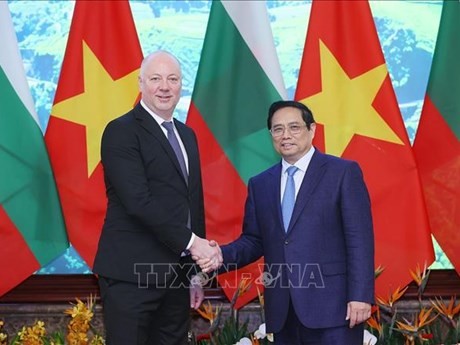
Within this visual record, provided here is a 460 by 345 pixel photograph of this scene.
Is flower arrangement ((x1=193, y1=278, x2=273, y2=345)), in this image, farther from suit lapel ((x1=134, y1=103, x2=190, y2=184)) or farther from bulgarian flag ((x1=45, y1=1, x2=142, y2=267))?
suit lapel ((x1=134, y1=103, x2=190, y2=184))

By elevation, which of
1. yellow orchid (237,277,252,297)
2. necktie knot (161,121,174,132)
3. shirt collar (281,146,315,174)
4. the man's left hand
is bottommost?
yellow orchid (237,277,252,297)

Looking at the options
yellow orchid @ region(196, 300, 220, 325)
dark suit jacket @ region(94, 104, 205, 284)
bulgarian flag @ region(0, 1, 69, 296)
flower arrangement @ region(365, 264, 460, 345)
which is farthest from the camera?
bulgarian flag @ region(0, 1, 69, 296)

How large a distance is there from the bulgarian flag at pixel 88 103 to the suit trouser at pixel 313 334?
4.27 ft

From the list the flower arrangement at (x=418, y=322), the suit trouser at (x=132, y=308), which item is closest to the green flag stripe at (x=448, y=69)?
the flower arrangement at (x=418, y=322)

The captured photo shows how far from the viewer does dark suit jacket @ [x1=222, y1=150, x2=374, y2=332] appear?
7.83 feet

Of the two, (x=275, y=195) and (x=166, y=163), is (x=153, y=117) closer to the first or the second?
(x=166, y=163)

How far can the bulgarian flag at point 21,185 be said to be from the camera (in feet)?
11.0

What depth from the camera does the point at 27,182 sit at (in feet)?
11.1

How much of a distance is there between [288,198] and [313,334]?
481 mm

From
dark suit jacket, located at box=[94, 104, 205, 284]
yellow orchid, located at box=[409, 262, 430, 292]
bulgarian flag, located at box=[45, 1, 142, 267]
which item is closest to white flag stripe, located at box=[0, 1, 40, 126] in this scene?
bulgarian flag, located at box=[45, 1, 142, 267]

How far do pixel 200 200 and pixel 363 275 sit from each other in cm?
63

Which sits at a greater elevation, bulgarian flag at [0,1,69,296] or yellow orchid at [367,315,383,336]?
bulgarian flag at [0,1,69,296]

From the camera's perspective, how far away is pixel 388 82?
3445 millimetres

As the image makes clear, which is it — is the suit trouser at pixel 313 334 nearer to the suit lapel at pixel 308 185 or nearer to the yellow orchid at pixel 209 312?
the suit lapel at pixel 308 185
